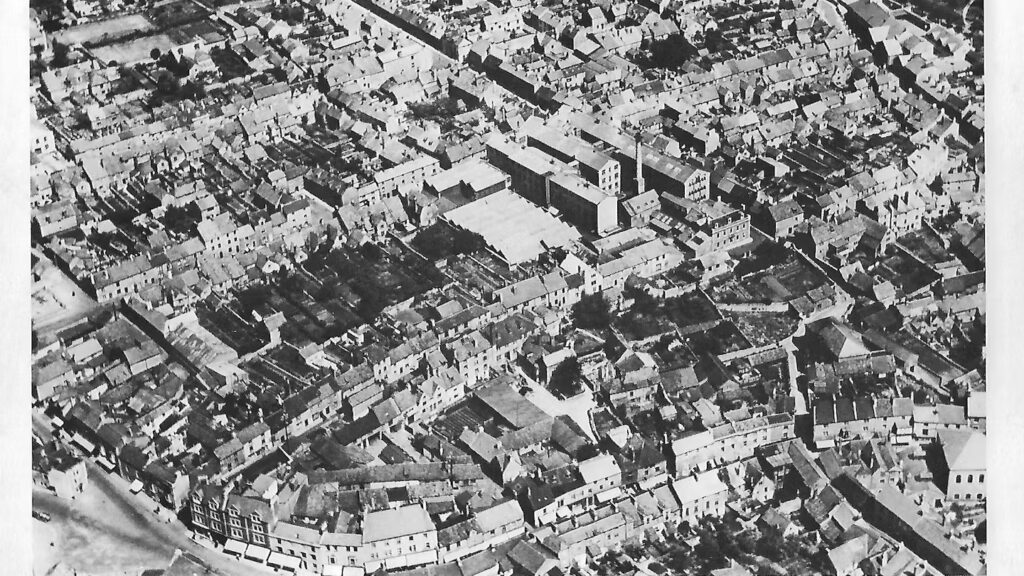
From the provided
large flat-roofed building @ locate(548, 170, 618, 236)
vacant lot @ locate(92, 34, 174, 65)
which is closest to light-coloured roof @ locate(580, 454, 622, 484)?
large flat-roofed building @ locate(548, 170, 618, 236)

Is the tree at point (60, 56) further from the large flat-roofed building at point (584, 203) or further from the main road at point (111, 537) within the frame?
the main road at point (111, 537)

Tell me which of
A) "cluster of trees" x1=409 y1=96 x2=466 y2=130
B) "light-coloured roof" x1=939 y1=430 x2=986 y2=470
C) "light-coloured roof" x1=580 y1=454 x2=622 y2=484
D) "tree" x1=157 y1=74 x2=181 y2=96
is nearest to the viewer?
"light-coloured roof" x1=939 y1=430 x2=986 y2=470

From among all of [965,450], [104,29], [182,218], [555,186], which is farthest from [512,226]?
[104,29]

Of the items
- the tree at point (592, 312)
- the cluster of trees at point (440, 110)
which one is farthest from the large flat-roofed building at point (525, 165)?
the tree at point (592, 312)

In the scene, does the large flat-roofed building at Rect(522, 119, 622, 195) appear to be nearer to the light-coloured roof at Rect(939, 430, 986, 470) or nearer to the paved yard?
the paved yard

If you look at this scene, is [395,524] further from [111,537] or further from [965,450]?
[965,450]

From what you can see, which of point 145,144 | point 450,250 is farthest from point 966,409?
point 145,144

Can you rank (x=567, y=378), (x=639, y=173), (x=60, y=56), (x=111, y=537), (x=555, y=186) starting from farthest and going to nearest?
1. (x=60, y=56)
2. (x=639, y=173)
3. (x=555, y=186)
4. (x=567, y=378)
5. (x=111, y=537)
